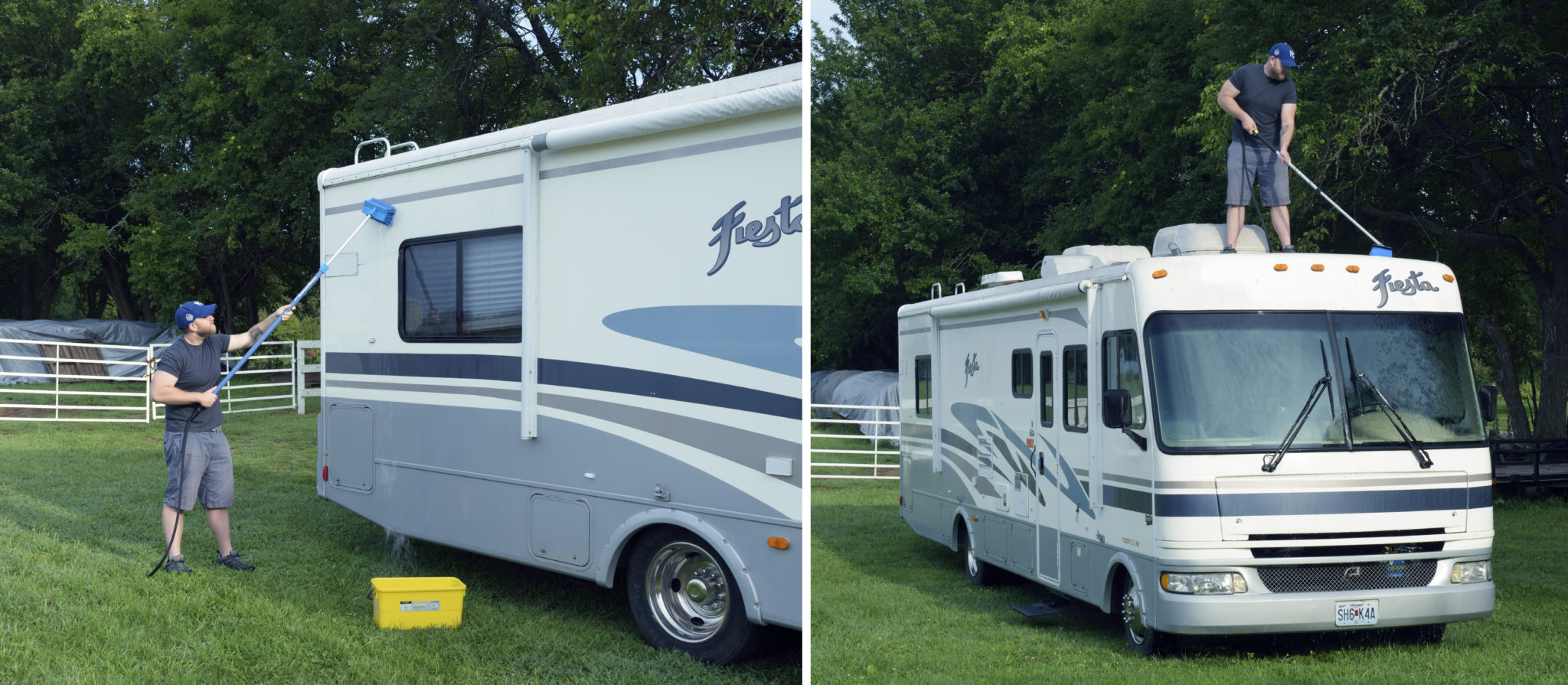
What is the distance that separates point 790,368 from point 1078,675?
251 centimetres

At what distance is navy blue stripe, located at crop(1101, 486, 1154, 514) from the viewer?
267 inches

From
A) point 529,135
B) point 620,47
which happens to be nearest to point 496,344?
point 529,135

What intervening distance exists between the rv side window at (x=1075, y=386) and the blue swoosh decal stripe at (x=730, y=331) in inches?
118

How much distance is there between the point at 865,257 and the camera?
945cm

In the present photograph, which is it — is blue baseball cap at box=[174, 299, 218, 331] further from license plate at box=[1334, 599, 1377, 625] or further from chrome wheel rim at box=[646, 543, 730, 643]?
license plate at box=[1334, 599, 1377, 625]

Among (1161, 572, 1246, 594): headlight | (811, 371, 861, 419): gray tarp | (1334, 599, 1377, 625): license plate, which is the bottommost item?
(1334, 599, 1377, 625): license plate

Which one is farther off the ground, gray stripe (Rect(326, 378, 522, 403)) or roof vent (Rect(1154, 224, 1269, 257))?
roof vent (Rect(1154, 224, 1269, 257))

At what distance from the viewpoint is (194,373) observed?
7.76m

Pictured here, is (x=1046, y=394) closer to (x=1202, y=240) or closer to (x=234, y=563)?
(x=1202, y=240)

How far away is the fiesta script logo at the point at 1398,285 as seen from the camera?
7051mm

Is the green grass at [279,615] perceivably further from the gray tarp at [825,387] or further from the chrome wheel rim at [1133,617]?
the gray tarp at [825,387]

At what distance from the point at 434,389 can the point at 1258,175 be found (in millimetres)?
5595

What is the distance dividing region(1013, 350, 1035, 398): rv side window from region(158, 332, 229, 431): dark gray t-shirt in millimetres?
5543

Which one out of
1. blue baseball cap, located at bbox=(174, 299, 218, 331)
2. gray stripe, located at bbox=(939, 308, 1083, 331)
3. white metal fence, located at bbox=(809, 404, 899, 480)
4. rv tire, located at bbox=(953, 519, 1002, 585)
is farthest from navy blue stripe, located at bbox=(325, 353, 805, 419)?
white metal fence, located at bbox=(809, 404, 899, 480)
